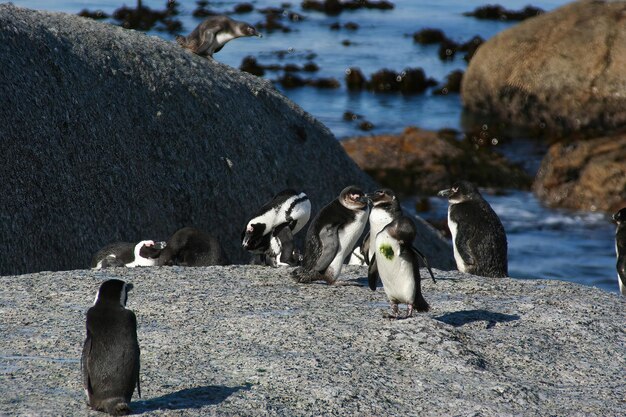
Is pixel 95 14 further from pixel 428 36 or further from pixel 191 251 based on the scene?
pixel 191 251

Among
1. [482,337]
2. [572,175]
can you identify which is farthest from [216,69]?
[572,175]

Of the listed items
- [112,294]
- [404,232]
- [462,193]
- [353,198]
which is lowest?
[462,193]

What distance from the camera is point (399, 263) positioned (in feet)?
20.2

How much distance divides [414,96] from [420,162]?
15.7m

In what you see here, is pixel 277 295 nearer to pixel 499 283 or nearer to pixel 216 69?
pixel 499 283

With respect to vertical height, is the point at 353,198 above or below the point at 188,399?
above

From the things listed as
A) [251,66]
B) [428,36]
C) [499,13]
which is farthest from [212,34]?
[499,13]

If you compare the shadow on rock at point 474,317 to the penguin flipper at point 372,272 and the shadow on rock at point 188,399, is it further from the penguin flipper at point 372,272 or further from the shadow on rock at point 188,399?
the shadow on rock at point 188,399

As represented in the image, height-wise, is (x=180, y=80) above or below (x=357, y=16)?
above

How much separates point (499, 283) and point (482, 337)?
5.40 ft

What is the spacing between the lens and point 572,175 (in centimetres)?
1872

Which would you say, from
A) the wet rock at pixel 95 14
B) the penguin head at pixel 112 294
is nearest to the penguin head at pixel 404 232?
the penguin head at pixel 112 294

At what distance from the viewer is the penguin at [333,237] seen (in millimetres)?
7371

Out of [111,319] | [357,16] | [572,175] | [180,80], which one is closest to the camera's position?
[111,319]
